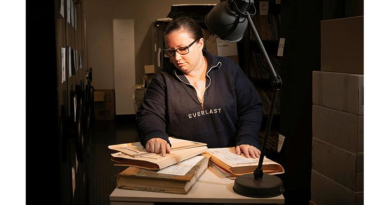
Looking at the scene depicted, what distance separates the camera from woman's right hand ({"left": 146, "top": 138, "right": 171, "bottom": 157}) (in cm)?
177

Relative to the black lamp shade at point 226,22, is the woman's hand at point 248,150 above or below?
below

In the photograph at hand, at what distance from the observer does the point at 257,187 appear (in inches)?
58.6

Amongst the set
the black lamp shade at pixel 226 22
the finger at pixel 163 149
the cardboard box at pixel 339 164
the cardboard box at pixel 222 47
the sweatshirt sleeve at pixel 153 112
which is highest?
the cardboard box at pixel 222 47

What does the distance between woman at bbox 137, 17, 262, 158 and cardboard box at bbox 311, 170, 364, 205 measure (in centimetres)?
53

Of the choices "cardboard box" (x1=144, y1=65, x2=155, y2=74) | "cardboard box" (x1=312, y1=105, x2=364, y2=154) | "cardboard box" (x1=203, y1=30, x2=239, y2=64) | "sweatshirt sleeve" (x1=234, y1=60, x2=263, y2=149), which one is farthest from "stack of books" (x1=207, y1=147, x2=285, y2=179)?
"cardboard box" (x1=144, y1=65, x2=155, y2=74)

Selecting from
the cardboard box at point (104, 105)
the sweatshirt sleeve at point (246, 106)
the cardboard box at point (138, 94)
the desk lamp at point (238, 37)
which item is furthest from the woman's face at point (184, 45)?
the cardboard box at point (104, 105)

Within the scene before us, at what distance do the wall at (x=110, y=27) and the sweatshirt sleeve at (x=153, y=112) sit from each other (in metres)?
6.10

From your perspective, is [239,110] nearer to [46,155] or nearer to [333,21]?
[333,21]

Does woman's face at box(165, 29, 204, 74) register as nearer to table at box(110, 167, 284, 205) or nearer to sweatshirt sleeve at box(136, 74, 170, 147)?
sweatshirt sleeve at box(136, 74, 170, 147)

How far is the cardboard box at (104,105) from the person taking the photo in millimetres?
8195

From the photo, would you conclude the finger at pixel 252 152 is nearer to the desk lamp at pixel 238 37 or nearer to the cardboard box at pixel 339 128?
the desk lamp at pixel 238 37

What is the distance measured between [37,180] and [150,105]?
116cm

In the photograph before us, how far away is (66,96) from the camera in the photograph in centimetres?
140

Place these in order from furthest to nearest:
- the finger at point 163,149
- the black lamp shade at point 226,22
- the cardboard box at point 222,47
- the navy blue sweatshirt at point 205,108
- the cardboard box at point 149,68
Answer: the cardboard box at point 149,68 → the cardboard box at point 222,47 → the navy blue sweatshirt at point 205,108 → the finger at point 163,149 → the black lamp shade at point 226,22
